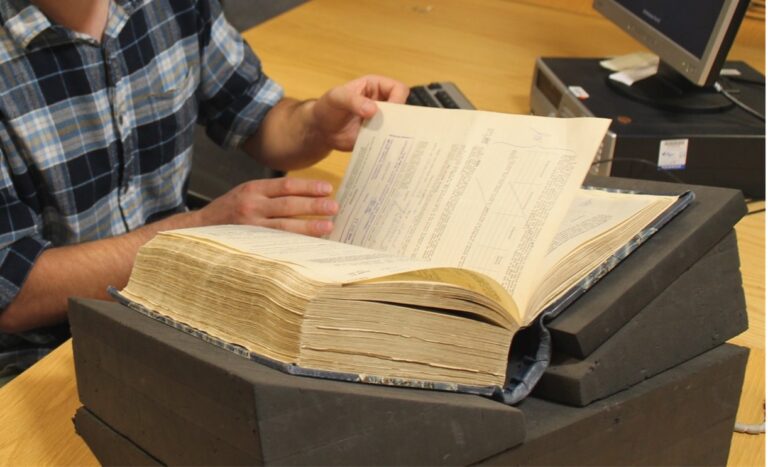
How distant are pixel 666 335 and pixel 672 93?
82 cm

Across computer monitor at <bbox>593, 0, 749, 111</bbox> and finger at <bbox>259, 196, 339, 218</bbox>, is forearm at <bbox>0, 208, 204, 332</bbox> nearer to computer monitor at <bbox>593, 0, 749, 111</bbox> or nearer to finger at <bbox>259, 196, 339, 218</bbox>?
finger at <bbox>259, 196, 339, 218</bbox>

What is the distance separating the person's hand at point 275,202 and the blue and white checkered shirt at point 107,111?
0.66ft

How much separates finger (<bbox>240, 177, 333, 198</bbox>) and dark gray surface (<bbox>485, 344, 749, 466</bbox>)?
1.41 feet

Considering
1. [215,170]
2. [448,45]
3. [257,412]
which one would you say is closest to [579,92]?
[448,45]

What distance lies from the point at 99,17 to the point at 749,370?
875 millimetres

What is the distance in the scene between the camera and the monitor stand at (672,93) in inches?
54.0

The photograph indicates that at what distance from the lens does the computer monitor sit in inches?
50.2

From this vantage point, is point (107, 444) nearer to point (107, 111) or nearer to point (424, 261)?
point (424, 261)

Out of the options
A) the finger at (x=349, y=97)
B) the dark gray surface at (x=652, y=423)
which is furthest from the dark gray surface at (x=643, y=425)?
→ the finger at (x=349, y=97)

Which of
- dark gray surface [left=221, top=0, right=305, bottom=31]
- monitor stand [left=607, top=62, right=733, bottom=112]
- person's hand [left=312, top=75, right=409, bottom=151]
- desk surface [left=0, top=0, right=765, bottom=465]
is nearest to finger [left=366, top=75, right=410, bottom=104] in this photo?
person's hand [left=312, top=75, right=409, bottom=151]

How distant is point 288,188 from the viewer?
3.37 ft

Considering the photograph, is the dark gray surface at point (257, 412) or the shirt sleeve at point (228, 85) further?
the shirt sleeve at point (228, 85)

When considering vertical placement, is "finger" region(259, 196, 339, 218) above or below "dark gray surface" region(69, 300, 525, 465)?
below

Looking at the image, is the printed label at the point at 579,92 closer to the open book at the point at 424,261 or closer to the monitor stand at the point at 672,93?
the monitor stand at the point at 672,93
